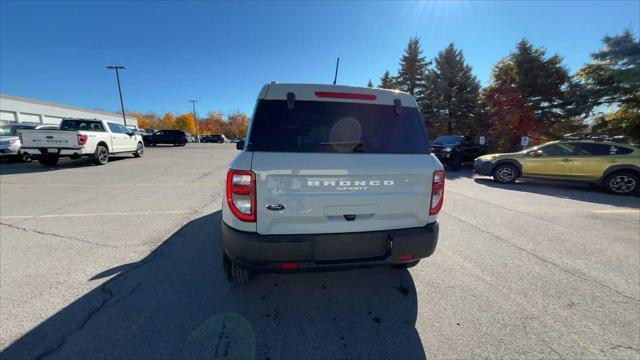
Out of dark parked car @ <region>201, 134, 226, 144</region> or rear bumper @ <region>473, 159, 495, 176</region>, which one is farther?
dark parked car @ <region>201, 134, 226, 144</region>

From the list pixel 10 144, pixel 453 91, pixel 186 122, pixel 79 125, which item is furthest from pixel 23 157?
pixel 186 122

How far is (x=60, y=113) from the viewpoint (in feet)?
127

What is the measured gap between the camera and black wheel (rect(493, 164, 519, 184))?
28.3ft

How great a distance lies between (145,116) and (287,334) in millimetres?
105056

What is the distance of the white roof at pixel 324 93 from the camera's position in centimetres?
219

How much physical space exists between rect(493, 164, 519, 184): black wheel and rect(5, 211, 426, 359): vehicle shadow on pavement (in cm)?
828

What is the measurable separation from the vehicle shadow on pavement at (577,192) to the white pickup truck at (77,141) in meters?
15.6

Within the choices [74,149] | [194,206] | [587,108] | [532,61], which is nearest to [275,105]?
[194,206]

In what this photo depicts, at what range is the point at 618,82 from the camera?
11.4m

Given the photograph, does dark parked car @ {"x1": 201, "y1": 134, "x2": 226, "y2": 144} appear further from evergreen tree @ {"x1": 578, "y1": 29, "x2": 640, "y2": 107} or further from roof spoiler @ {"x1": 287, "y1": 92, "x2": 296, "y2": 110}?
roof spoiler @ {"x1": 287, "y1": 92, "x2": 296, "y2": 110}

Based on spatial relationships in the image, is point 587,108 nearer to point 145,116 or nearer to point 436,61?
point 436,61

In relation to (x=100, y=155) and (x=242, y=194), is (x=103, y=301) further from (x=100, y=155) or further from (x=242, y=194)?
(x=100, y=155)

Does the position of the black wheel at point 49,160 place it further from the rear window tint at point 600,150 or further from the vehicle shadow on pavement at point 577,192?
the rear window tint at point 600,150

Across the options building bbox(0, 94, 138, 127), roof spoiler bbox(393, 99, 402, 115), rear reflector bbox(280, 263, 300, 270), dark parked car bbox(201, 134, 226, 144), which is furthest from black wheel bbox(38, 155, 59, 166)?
dark parked car bbox(201, 134, 226, 144)
